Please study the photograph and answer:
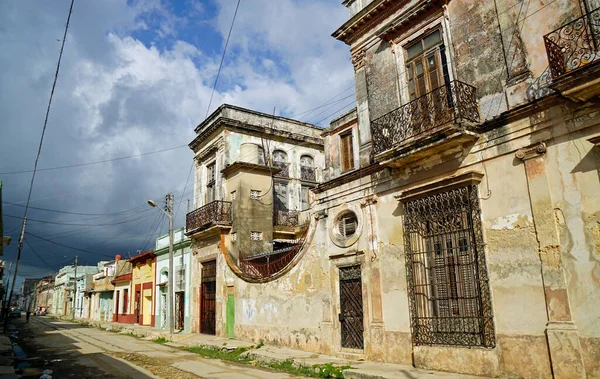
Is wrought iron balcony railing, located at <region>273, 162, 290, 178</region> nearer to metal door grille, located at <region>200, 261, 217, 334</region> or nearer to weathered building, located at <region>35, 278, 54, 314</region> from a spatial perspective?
metal door grille, located at <region>200, 261, 217, 334</region>

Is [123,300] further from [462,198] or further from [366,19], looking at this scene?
[462,198]

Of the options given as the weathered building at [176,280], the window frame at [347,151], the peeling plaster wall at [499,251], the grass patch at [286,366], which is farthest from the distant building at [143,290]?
the window frame at [347,151]

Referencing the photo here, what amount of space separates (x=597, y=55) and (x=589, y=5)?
1015 millimetres

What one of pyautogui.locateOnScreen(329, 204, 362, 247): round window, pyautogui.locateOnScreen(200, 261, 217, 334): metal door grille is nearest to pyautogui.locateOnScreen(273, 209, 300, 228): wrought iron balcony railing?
pyautogui.locateOnScreen(200, 261, 217, 334): metal door grille

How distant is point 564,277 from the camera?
693 centimetres

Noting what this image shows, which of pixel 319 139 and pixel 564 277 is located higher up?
pixel 319 139

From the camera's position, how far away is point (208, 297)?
19.1 meters

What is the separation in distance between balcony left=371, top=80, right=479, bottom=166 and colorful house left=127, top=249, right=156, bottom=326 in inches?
821

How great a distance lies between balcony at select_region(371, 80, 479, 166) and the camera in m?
8.50

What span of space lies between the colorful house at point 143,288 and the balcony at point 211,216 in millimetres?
8165

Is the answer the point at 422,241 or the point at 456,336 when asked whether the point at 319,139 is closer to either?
the point at 422,241

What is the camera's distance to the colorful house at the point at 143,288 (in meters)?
27.1

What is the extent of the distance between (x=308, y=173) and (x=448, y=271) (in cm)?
1404

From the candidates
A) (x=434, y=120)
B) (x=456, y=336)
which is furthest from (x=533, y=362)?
(x=434, y=120)
